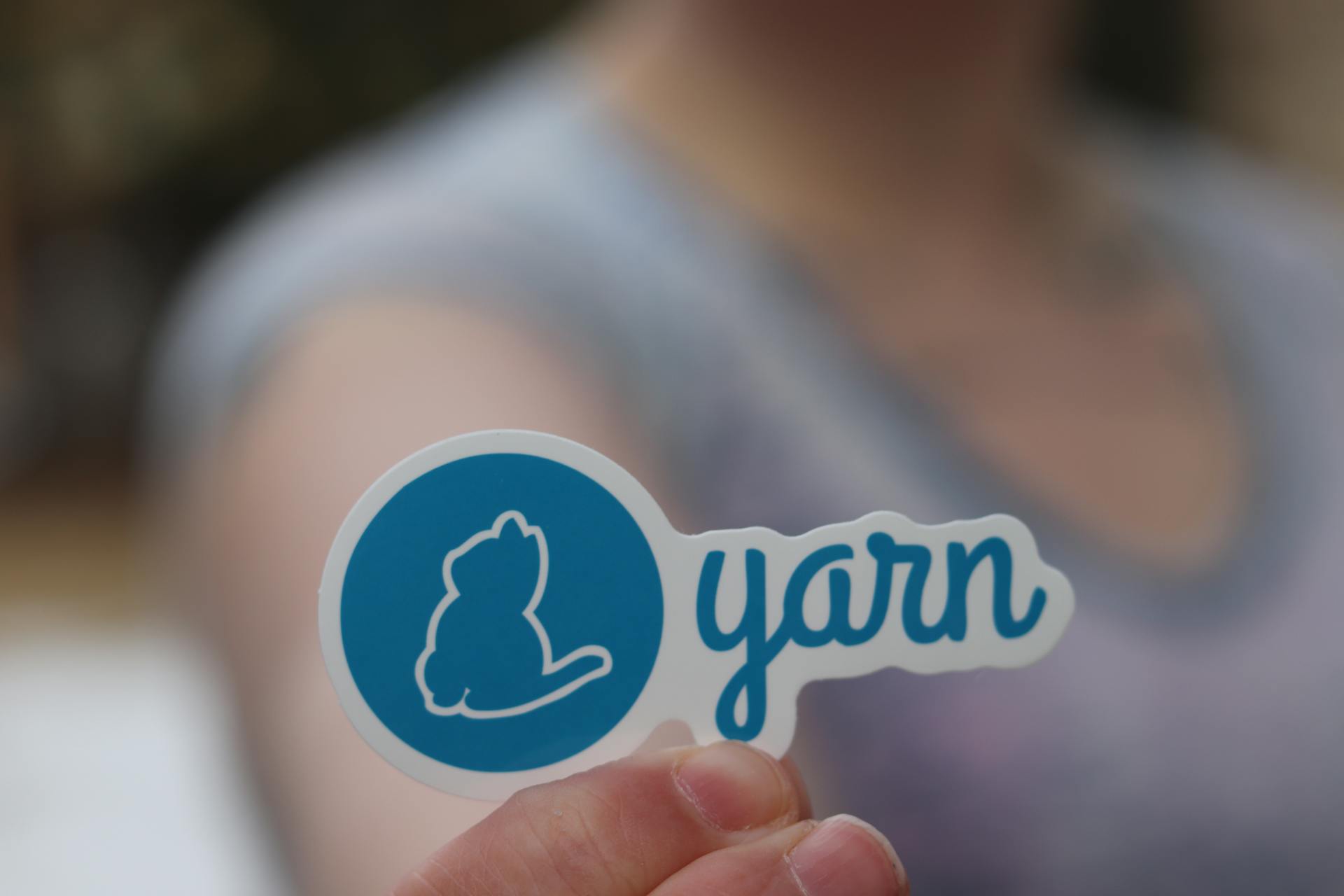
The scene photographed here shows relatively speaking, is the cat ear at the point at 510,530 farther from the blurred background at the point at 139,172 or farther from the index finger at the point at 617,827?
the blurred background at the point at 139,172

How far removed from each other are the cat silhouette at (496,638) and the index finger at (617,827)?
0.10ft

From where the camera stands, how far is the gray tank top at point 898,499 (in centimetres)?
58

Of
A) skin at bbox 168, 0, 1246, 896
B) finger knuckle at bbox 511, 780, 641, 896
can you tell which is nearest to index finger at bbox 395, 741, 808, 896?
finger knuckle at bbox 511, 780, 641, 896

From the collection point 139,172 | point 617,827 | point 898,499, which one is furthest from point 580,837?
point 139,172

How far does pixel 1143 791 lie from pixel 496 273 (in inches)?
17.1

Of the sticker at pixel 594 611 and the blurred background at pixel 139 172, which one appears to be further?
the blurred background at pixel 139 172

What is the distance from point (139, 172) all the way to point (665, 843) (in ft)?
7.91

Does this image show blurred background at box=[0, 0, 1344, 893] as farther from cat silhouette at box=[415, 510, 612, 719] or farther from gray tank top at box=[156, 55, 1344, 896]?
cat silhouette at box=[415, 510, 612, 719]

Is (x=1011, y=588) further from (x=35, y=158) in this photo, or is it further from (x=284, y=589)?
(x=35, y=158)

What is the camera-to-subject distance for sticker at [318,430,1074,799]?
0.33m

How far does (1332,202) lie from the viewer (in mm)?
1262

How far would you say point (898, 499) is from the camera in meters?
0.63

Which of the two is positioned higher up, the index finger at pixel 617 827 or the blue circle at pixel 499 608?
the blue circle at pixel 499 608

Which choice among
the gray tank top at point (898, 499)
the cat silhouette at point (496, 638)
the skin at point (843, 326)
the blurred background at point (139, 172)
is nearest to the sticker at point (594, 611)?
the cat silhouette at point (496, 638)
